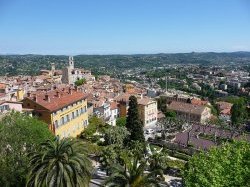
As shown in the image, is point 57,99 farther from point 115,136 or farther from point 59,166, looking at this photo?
point 59,166

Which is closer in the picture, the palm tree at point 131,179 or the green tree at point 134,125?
the palm tree at point 131,179

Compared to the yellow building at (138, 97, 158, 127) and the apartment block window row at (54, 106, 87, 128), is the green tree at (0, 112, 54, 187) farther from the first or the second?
the yellow building at (138, 97, 158, 127)

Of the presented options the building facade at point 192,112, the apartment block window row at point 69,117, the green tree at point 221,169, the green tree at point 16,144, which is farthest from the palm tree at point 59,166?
the building facade at point 192,112

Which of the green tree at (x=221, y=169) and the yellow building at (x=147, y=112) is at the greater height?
the green tree at (x=221, y=169)

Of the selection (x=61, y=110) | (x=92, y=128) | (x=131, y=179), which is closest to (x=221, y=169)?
(x=131, y=179)

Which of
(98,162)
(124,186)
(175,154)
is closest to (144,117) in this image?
(175,154)

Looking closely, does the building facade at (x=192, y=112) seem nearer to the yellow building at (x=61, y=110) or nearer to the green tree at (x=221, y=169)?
the yellow building at (x=61, y=110)

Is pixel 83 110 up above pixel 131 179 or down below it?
below
